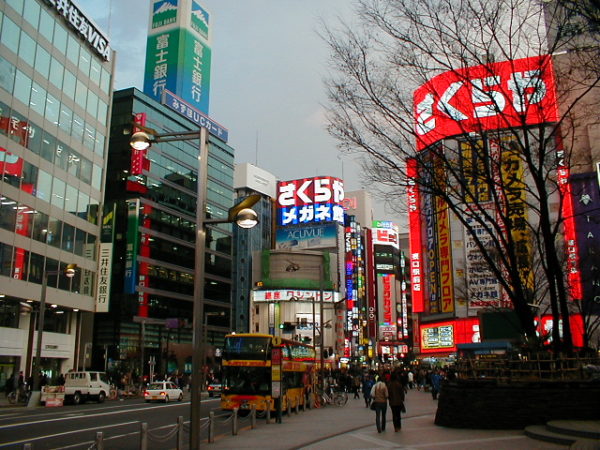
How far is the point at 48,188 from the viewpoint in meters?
42.0

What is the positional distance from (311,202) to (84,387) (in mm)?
70530

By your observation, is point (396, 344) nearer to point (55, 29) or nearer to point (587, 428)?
point (55, 29)

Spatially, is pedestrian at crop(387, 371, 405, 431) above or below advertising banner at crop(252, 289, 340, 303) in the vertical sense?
below

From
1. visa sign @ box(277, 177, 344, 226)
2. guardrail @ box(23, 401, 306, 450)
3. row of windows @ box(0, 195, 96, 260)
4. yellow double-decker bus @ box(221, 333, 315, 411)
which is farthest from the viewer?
visa sign @ box(277, 177, 344, 226)

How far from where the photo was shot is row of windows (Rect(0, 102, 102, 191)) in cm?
3831

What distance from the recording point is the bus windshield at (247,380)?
23297 millimetres

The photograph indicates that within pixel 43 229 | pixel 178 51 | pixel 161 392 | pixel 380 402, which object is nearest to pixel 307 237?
pixel 178 51

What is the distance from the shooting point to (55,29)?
4334 cm

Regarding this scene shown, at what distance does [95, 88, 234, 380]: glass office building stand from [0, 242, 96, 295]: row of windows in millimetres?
16619

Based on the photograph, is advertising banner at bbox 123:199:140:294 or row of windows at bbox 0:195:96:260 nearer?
row of windows at bbox 0:195:96:260

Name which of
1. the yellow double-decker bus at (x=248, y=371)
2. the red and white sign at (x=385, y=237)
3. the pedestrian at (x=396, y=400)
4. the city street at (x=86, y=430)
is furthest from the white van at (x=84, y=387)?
the red and white sign at (x=385, y=237)

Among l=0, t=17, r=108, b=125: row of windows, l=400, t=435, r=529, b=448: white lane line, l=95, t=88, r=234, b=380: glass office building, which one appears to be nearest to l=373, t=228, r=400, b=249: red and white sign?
l=95, t=88, r=234, b=380: glass office building

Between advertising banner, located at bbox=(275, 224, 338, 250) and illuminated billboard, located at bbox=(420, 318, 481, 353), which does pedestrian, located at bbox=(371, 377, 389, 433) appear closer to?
illuminated billboard, located at bbox=(420, 318, 481, 353)

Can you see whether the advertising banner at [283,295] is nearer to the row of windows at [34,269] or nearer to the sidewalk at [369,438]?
the row of windows at [34,269]
